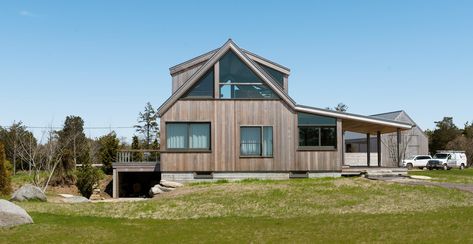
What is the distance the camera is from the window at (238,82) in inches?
1075

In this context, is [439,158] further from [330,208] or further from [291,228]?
A: [291,228]

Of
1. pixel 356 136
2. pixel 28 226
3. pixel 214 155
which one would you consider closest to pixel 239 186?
pixel 214 155

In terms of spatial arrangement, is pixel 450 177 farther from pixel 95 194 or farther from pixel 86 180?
pixel 86 180

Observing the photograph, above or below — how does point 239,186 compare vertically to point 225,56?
below

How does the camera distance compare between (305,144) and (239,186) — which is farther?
(305,144)

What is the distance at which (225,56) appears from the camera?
89.5 feet

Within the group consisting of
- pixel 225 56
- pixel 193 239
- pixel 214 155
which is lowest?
pixel 193 239

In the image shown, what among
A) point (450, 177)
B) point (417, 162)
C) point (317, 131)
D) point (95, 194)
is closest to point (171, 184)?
point (317, 131)

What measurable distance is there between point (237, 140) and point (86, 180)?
10.7 m

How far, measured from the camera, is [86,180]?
3183 centimetres

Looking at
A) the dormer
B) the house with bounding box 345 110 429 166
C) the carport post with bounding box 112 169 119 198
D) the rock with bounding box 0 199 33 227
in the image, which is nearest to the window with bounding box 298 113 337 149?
the dormer

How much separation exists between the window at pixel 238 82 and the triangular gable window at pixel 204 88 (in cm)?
51

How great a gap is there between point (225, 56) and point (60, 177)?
15963 millimetres

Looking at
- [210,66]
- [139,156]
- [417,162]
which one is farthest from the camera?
[417,162]
